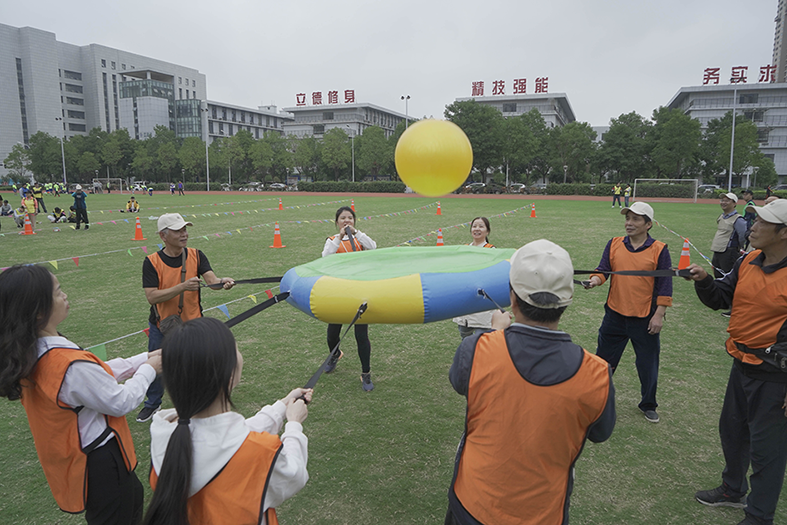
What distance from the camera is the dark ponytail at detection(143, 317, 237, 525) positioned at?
1337mm

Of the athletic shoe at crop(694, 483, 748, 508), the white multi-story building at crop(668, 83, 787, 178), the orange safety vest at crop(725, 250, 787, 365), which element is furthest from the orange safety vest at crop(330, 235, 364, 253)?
the white multi-story building at crop(668, 83, 787, 178)

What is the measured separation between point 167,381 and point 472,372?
1.05 meters

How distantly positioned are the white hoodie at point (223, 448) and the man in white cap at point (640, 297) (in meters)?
3.24

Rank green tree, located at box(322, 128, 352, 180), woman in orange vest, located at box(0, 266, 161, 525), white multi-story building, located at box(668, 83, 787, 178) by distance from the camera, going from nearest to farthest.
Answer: woman in orange vest, located at box(0, 266, 161, 525) < green tree, located at box(322, 128, 352, 180) < white multi-story building, located at box(668, 83, 787, 178)

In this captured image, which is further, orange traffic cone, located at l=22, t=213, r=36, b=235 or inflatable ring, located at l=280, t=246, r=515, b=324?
orange traffic cone, located at l=22, t=213, r=36, b=235

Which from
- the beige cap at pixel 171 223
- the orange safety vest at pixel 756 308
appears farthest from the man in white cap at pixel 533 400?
the beige cap at pixel 171 223

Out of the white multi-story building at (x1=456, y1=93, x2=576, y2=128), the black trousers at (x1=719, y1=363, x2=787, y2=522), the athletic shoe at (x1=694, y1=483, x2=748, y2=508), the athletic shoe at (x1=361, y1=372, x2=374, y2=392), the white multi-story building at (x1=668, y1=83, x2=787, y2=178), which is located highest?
the white multi-story building at (x1=456, y1=93, x2=576, y2=128)

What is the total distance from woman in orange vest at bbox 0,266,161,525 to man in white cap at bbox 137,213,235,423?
69.9 inches

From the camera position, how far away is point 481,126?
46469 millimetres

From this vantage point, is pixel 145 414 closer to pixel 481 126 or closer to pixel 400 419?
pixel 400 419

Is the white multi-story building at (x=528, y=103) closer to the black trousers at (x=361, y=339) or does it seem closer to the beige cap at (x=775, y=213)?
the black trousers at (x=361, y=339)

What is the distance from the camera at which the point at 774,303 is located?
271cm

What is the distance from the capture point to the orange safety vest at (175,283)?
386 cm

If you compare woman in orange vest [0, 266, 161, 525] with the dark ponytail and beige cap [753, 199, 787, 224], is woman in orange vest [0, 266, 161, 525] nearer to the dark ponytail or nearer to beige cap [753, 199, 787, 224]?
the dark ponytail
